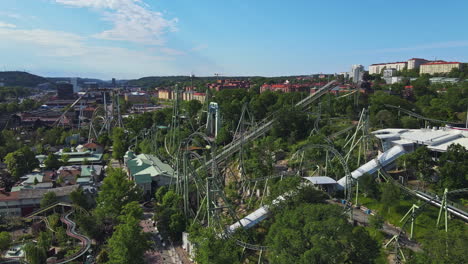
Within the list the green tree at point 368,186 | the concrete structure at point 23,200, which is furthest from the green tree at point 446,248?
the concrete structure at point 23,200

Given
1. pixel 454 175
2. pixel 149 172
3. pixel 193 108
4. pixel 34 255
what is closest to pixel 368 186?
pixel 454 175

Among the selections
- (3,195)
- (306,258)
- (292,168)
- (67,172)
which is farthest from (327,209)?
(67,172)

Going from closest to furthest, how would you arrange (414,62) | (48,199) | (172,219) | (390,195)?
1. (390,195)
2. (172,219)
3. (48,199)
4. (414,62)

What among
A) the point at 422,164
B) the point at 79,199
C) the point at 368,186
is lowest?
the point at 79,199

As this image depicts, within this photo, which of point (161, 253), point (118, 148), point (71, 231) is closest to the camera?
point (161, 253)

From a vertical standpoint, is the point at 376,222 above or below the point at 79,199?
above

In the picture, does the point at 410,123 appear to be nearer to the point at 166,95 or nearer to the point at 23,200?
the point at 23,200

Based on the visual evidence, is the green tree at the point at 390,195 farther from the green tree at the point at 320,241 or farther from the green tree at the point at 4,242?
the green tree at the point at 4,242

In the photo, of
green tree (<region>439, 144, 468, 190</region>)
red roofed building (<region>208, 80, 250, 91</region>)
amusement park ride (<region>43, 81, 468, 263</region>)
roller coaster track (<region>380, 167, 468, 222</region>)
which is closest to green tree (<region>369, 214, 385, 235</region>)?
amusement park ride (<region>43, 81, 468, 263</region>)

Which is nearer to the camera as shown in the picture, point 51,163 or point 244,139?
point 244,139
